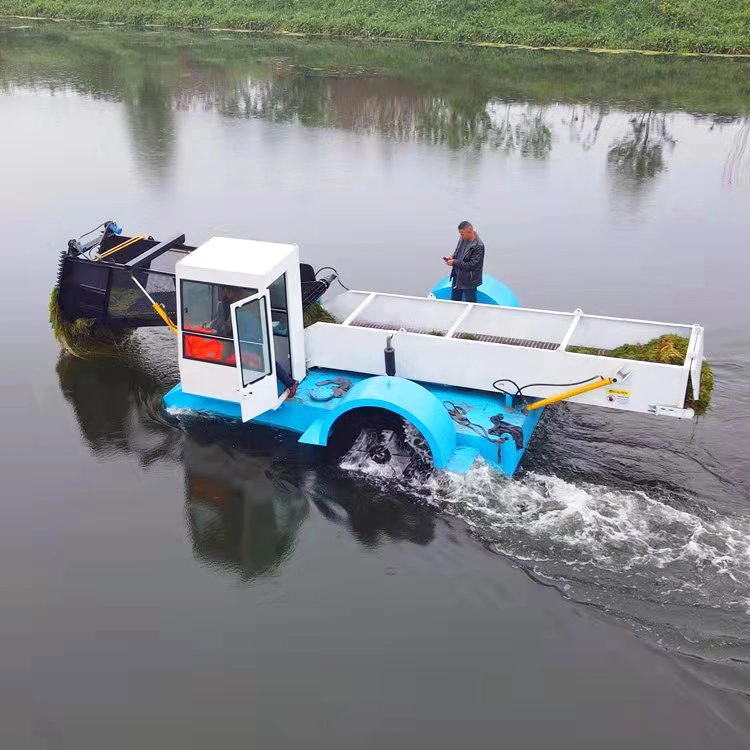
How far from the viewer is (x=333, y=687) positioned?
5543 mm

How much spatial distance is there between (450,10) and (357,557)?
88.2 feet

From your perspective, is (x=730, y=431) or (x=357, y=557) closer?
(x=357, y=557)

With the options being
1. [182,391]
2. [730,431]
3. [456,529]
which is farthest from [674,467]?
[182,391]

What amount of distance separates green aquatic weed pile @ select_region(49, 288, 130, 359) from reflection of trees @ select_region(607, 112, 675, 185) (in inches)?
410

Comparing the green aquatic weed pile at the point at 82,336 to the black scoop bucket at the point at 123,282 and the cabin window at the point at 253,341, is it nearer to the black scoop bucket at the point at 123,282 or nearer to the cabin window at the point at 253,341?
the black scoop bucket at the point at 123,282

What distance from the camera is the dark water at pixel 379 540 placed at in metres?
5.41

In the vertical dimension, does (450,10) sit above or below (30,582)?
above

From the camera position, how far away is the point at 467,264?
28.2 ft

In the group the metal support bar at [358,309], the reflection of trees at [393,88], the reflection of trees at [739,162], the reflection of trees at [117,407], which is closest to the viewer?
the metal support bar at [358,309]

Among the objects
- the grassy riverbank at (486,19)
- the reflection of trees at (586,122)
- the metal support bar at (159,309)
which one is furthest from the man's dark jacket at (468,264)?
the grassy riverbank at (486,19)

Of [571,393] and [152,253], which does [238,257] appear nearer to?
[152,253]

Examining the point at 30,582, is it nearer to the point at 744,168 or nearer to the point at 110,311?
the point at 110,311

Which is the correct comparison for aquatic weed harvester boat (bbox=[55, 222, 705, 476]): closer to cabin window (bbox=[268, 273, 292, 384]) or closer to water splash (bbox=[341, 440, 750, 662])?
cabin window (bbox=[268, 273, 292, 384])

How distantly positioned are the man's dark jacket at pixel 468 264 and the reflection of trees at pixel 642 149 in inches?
328
